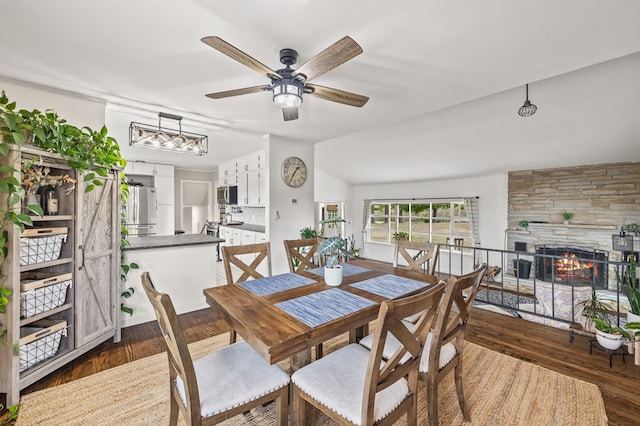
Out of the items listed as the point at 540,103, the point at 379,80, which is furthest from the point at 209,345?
the point at 540,103

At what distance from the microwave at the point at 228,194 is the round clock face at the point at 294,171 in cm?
223

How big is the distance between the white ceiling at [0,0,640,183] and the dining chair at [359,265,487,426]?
1514 millimetres

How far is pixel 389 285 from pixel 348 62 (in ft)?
5.64

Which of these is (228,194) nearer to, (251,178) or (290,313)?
(251,178)

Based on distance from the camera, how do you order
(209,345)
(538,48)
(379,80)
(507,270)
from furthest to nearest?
(507,270) → (209,345) → (379,80) → (538,48)

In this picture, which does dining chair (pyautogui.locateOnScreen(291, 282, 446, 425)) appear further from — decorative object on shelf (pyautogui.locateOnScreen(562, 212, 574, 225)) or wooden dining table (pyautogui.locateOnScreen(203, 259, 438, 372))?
decorative object on shelf (pyautogui.locateOnScreen(562, 212, 574, 225))

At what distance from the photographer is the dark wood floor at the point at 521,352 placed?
195 cm

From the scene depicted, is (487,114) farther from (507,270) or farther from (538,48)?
(507,270)

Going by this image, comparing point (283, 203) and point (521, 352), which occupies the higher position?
point (283, 203)

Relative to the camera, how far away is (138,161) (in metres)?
6.34

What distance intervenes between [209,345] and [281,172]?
2.65 metres

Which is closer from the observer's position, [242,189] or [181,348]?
[181,348]

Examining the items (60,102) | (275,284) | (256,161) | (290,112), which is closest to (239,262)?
(275,284)

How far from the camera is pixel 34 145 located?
1959 millimetres
